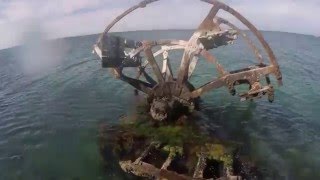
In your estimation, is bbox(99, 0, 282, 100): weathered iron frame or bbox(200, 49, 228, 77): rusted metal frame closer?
bbox(99, 0, 282, 100): weathered iron frame

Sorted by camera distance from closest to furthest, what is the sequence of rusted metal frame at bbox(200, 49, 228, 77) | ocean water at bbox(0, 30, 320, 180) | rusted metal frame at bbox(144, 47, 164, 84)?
ocean water at bbox(0, 30, 320, 180), rusted metal frame at bbox(200, 49, 228, 77), rusted metal frame at bbox(144, 47, 164, 84)

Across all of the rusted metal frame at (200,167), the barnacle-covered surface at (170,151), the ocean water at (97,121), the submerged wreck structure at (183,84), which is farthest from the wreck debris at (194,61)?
the rusted metal frame at (200,167)

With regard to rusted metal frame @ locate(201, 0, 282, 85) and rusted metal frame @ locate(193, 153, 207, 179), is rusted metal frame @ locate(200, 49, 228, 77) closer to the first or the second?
rusted metal frame @ locate(201, 0, 282, 85)

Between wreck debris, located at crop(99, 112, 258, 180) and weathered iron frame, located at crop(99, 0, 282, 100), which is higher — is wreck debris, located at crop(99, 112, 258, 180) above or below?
below

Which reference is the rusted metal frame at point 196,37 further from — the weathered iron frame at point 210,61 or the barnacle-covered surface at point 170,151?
the barnacle-covered surface at point 170,151

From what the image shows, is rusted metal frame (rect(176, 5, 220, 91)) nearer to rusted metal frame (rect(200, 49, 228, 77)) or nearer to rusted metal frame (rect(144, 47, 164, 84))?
rusted metal frame (rect(200, 49, 228, 77))

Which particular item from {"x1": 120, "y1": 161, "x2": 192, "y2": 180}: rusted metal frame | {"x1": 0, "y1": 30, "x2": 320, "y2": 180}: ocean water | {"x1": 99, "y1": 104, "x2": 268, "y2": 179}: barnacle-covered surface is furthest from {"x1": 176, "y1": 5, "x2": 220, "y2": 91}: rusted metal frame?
{"x1": 120, "y1": 161, "x2": 192, "y2": 180}: rusted metal frame

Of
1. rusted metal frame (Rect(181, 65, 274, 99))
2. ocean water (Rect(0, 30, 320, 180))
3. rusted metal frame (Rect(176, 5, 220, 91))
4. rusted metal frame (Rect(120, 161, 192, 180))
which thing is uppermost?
Answer: rusted metal frame (Rect(176, 5, 220, 91))

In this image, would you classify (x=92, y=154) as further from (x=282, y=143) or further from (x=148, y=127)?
(x=282, y=143)

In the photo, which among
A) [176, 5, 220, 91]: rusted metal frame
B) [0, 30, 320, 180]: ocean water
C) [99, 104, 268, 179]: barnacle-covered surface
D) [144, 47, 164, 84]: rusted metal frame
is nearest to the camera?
[99, 104, 268, 179]: barnacle-covered surface
